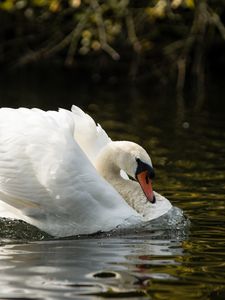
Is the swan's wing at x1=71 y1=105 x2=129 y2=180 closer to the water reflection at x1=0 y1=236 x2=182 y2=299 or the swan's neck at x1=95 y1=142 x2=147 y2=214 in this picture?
the swan's neck at x1=95 y1=142 x2=147 y2=214

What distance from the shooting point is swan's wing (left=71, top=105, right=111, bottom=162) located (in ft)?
33.0

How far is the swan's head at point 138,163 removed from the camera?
9.80 m

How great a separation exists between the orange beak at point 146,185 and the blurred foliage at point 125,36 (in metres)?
6.05

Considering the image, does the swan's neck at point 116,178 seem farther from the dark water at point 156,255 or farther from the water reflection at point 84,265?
the water reflection at point 84,265

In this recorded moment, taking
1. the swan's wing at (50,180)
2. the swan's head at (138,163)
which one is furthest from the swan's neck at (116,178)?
the swan's wing at (50,180)

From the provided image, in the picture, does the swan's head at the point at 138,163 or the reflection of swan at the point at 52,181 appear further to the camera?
the swan's head at the point at 138,163

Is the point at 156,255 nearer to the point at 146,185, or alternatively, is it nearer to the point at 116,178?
the point at 146,185

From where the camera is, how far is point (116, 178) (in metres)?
10.2

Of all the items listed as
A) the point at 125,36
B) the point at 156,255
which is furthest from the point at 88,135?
the point at 125,36

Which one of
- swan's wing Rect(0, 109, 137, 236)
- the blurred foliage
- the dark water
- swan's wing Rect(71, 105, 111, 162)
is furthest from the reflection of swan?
the blurred foliage

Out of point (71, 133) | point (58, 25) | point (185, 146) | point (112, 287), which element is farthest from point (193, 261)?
point (58, 25)

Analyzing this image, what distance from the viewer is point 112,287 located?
7.09 m

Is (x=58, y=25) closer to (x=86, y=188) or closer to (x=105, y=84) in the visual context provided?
(x=105, y=84)

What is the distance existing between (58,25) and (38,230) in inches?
575
